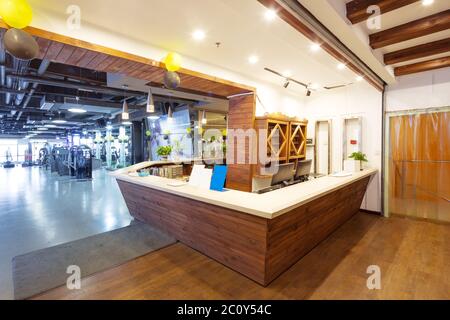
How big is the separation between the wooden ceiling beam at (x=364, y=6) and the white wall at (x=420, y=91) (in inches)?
122

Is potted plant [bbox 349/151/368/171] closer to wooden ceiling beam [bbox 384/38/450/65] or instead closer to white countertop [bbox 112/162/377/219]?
white countertop [bbox 112/162/377/219]

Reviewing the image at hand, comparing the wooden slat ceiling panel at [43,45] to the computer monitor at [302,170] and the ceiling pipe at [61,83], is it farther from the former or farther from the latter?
the computer monitor at [302,170]

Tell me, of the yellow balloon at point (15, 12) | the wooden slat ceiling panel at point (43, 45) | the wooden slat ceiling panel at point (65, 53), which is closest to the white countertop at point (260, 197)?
the wooden slat ceiling panel at point (65, 53)

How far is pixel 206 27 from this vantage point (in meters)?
2.43

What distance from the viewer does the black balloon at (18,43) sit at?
162 centimetres

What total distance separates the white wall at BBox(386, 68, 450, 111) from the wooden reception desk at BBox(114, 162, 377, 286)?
2.44 m

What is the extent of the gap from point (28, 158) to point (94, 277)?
26155 mm

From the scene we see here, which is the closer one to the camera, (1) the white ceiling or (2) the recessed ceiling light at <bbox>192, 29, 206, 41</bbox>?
(1) the white ceiling

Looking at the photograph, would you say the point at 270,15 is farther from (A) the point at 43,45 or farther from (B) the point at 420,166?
(B) the point at 420,166

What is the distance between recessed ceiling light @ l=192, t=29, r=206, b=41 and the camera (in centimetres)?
252

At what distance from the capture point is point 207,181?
9.35 feet

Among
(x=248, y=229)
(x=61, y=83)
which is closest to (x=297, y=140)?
(x=248, y=229)

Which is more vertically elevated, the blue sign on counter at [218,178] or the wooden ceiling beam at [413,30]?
the wooden ceiling beam at [413,30]

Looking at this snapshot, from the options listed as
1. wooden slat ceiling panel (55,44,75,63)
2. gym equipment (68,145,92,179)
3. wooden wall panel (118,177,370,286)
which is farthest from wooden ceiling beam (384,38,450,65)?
gym equipment (68,145,92,179)
